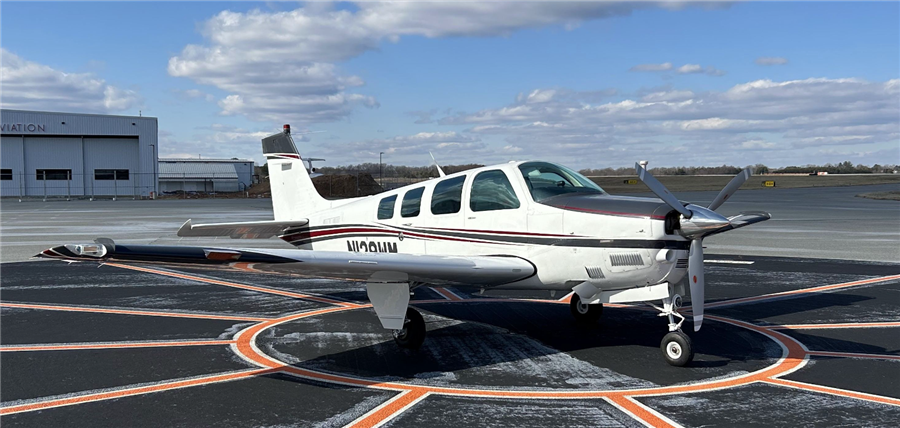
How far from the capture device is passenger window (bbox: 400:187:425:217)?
946 cm

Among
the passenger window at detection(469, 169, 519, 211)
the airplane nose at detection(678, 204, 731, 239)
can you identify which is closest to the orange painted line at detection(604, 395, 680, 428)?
the airplane nose at detection(678, 204, 731, 239)

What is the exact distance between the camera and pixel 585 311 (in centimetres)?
952

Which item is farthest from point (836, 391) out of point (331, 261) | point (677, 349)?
point (331, 261)

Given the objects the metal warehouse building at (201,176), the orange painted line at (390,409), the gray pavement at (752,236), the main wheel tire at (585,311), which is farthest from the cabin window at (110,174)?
the orange painted line at (390,409)

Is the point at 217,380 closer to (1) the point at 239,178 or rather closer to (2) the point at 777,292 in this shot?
(2) the point at 777,292

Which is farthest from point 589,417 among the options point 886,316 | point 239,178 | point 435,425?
point 239,178

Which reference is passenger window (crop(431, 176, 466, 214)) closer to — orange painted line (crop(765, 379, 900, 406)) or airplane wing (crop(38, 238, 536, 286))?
airplane wing (crop(38, 238, 536, 286))

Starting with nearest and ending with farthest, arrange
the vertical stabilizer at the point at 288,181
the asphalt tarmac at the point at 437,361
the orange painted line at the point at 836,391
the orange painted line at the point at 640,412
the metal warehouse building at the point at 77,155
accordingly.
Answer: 1. the orange painted line at the point at 640,412
2. the asphalt tarmac at the point at 437,361
3. the orange painted line at the point at 836,391
4. the vertical stabilizer at the point at 288,181
5. the metal warehouse building at the point at 77,155

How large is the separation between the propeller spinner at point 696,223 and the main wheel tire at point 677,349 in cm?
22

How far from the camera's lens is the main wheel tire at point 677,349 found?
7074 mm

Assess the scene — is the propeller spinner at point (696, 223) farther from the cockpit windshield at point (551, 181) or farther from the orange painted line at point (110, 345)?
the orange painted line at point (110, 345)

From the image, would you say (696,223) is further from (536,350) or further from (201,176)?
(201,176)

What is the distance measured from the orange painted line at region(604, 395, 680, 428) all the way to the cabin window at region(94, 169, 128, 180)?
7189cm

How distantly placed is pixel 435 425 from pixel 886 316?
8347 mm
